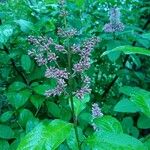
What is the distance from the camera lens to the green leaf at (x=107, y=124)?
3.90 ft

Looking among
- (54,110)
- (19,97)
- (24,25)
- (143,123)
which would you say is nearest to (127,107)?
(143,123)

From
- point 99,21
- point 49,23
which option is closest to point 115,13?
point 99,21

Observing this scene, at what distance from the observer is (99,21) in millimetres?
2422

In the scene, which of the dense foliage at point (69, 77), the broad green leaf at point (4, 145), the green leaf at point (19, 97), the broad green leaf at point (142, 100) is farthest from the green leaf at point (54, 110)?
the broad green leaf at point (142, 100)

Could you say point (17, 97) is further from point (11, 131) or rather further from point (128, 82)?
point (128, 82)

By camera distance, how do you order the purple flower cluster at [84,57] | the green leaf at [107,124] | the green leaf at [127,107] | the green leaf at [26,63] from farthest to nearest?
1. the green leaf at [26,63]
2. the green leaf at [127,107]
3. the green leaf at [107,124]
4. the purple flower cluster at [84,57]

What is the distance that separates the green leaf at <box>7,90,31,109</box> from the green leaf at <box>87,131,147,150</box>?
795 mm

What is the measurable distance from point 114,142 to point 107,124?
26 centimetres

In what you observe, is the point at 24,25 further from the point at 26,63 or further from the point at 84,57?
the point at 84,57

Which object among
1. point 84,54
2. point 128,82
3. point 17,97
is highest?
point 84,54

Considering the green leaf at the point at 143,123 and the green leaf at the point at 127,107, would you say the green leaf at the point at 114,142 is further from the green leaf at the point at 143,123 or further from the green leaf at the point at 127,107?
the green leaf at the point at 143,123

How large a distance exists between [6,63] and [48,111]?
1.13 ft

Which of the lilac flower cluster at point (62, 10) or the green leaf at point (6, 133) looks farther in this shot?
the green leaf at point (6, 133)

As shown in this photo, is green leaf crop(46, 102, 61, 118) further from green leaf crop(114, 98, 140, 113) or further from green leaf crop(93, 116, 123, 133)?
green leaf crop(93, 116, 123, 133)
